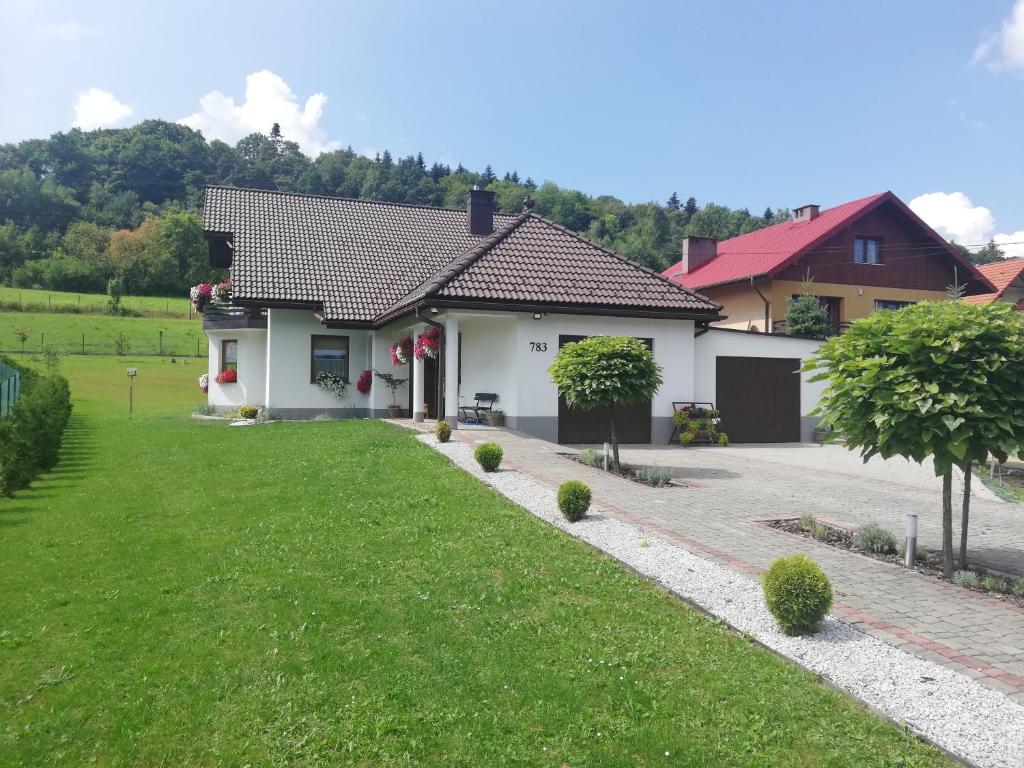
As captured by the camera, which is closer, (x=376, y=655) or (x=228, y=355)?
(x=376, y=655)

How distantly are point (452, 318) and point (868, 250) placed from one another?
21896 mm

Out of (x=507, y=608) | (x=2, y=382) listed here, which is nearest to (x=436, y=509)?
(x=507, y=608)

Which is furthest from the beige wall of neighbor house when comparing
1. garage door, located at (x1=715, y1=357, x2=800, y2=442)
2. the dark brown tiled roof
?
the dark brown tiled roof

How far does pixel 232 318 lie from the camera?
22578 mm

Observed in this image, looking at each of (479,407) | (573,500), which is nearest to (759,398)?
(479,407)

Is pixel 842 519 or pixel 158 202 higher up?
pixel 158 202

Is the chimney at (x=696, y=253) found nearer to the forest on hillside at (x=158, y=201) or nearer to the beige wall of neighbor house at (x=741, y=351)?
the beige wall of neighbor house at (x=741, y=351)

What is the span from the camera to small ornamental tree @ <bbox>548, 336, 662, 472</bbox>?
36.2ft

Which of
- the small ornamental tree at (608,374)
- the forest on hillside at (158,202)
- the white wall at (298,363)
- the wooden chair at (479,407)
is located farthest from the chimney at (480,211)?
the forest on hillside at (158,202)

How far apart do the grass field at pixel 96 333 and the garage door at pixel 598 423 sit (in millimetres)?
39428

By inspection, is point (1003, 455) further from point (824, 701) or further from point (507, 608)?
point (507, 608)

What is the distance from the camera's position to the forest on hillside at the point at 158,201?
63406 millimetres

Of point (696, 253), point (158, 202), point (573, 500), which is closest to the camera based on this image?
point (573, 500)

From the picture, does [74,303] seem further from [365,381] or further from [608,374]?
[608,374]
